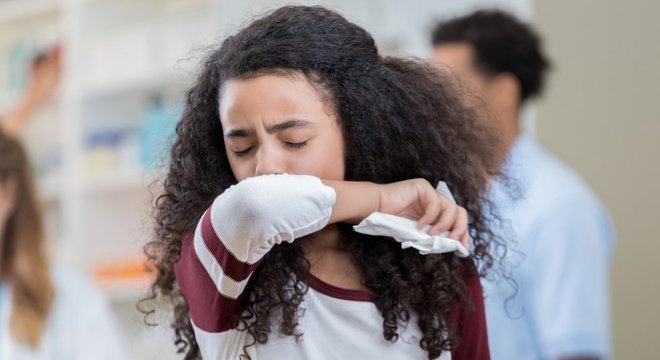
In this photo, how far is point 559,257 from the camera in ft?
6.74

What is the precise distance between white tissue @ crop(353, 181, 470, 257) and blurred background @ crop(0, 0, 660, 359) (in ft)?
0.96

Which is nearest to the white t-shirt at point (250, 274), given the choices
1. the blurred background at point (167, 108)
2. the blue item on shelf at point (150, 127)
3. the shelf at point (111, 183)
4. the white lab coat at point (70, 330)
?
the blurred background at point (167, 108)

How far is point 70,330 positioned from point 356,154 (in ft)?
5.14

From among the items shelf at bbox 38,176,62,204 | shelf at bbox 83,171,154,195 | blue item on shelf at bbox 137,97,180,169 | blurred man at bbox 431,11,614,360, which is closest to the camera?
blurred man at bbox 431,11,614,360

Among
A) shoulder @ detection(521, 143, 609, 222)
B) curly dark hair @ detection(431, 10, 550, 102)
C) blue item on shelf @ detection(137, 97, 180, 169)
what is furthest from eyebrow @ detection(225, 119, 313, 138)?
blue item on shelf @ detection(137, 97, 180, 169)

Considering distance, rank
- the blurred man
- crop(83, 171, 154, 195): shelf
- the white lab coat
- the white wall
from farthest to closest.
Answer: crop(83, 171, 154, 195): shelf
the white lab coat
the white wall
the blurred man

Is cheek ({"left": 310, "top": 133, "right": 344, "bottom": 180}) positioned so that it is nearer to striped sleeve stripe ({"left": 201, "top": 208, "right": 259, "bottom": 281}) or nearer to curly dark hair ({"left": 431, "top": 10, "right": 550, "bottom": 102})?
striped sleeve stripe ({"left": 201, "top": 208, "right": 259, "bottom": 281})

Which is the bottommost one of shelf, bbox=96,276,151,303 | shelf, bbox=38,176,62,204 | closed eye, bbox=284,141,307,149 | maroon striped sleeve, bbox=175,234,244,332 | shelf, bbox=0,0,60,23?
shelf, bbox=96,276,151,303

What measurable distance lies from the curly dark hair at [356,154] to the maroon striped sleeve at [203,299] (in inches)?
0.8

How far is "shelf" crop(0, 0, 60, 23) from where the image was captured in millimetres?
3949

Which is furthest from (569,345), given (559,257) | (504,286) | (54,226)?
(54,226)

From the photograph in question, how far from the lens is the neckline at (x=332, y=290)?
43.3 inches

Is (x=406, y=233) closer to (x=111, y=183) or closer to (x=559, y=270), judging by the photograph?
(x=559, y=270)

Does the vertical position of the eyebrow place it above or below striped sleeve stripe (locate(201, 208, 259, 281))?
above
